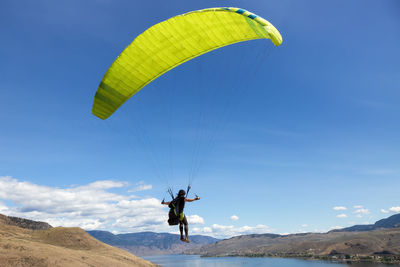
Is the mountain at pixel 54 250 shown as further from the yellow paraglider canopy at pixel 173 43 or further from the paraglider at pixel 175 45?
the yellow paraglider canopy at pixel 173 43

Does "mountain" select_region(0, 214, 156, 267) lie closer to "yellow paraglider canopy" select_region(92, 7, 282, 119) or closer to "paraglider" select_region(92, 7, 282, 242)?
"paraglider" select_region(92, 7, 282, 242)

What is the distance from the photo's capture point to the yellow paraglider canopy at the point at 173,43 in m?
10.7

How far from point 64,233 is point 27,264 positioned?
3873 centimetres

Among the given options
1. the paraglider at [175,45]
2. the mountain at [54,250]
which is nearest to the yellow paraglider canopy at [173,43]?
the paraglider at [175,45]

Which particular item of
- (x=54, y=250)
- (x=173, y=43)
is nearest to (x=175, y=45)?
(x=173, y=43)

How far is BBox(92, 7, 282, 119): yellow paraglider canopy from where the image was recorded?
1070 centimetres

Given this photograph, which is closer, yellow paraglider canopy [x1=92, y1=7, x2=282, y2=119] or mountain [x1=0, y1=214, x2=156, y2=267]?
yellow paraglider canopy [x1=92, y1=7, x2=282, y2=119]

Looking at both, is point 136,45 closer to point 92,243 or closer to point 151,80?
point 151,80

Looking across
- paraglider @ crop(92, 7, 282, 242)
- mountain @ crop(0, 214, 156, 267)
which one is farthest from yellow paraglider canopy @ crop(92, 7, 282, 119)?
mountain @ crop(0, 214, 156, 267)

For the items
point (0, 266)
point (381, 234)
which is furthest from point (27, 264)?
point (381, 234)

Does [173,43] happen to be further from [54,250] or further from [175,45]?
[54,250]

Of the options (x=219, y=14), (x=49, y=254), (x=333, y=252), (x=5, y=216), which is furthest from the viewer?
(x=333, y=252)

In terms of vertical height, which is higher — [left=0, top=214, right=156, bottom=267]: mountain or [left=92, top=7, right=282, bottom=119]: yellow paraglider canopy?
[left=92, top=7, right=282, bottom=119]: yellow paraglider canopy

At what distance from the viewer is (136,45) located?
39.2 feet
